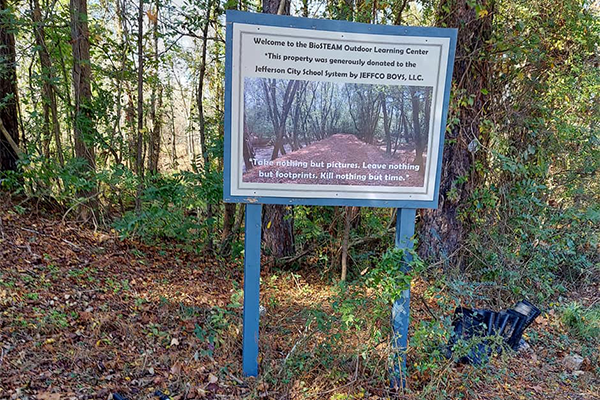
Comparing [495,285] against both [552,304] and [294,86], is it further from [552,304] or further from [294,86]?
[294,86]

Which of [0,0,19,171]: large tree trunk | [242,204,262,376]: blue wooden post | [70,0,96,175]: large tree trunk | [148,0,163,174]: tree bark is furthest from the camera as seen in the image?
[148,0,163,174]: tree bark

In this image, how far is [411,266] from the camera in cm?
260

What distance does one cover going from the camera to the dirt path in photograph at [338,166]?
2.47 m

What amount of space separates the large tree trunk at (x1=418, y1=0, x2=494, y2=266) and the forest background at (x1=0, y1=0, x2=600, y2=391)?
0.05 feet

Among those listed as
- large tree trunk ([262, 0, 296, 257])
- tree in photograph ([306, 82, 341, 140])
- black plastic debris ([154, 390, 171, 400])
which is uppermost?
tree in photograph ([306, 82, 341, 140])

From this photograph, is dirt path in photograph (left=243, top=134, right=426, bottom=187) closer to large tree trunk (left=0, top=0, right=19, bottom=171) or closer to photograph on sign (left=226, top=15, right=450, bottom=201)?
photograph on sign (left=226, top=15, right=450, bottom=201)

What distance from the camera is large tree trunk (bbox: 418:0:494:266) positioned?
4.17 metres

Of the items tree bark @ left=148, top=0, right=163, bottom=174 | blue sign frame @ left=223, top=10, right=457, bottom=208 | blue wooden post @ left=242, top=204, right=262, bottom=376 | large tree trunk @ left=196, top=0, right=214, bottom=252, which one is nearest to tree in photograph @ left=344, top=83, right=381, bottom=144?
blue sign frame @ left=223, top=10, right=457, bottom=208

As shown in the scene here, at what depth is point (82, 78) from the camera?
5.05 m

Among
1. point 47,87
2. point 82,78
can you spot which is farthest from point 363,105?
point 47,87

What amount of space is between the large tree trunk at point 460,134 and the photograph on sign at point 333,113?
2.02 meters

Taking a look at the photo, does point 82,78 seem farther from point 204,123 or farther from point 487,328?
point 487,328

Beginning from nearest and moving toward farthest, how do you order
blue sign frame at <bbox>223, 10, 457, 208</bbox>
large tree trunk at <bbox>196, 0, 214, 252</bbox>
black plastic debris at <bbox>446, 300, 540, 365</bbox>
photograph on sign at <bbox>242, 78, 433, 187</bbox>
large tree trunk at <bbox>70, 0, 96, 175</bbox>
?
blue sign frame at <bbox>223, 10, 457, 208</bbox>, photograph on sign at <bbox>242, 78, 433, 187</bbox>, black plastic debris at <bbox>446, 300, 540, 365</bbox>, large tree trunk at <bbox>196, 0, 214, 252</bbox>, large tree trunk at <bbox>70, 0, 96, 175</bbox>

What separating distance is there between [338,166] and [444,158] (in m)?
2.51
